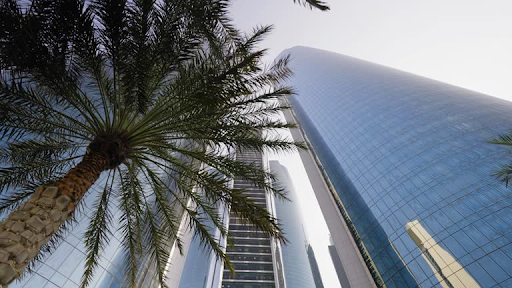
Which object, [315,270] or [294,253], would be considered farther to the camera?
A: [315,270]

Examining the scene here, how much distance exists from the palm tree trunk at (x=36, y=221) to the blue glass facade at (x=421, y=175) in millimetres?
27811

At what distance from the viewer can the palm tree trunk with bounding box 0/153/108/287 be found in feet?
10.5

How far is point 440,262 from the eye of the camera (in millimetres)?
22406

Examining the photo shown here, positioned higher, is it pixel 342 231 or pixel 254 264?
pixel 254 264

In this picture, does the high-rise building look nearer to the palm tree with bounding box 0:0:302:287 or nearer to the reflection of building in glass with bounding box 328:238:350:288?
the reflection of building in glass with bounding box 328:238:350:288

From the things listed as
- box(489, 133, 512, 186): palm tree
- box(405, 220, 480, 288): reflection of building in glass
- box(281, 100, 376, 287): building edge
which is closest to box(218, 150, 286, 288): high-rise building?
box(281, 100, 376, 287): building edge

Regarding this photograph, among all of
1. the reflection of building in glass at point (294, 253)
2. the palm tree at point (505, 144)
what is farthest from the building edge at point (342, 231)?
the reflection of building in glass at point (294, 253)

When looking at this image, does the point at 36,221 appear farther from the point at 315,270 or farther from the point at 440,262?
the point at 315,270

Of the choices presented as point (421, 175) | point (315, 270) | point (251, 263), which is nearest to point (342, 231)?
point (421, 175)

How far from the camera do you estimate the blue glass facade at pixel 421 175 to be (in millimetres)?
22094

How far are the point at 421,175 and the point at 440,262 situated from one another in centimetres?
1083

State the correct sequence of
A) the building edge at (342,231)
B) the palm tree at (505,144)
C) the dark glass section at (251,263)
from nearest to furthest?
the palm tree at (505,144)
the building edge at (342,231)
the dark glass section at (251,263)

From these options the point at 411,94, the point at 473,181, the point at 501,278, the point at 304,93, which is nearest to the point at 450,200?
the point at 473,181

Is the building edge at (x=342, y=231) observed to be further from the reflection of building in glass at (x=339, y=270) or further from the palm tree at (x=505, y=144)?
the reflection of building in glass at (x=339, y=270)
